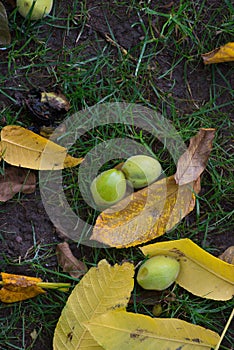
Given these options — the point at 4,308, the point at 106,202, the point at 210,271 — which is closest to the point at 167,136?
the point at 106,202

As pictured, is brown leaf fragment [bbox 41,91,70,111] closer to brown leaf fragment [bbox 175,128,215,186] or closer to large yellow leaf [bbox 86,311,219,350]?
brown leaf fragment [bbox 175,128,215,186]

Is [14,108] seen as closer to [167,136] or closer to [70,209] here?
[70,209]

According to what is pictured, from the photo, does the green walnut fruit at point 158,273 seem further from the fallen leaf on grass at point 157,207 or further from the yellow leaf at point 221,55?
the yellow leaf at point 221,55

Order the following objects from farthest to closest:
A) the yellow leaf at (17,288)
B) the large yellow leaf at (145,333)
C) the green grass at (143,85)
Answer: the green grass at (143,85) → the yellow leaf at (17,288) → the large yellow leaf at (145,333)

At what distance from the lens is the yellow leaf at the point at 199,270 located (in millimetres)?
2180

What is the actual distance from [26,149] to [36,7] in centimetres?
51

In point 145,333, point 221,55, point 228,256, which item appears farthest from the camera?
point 221,55

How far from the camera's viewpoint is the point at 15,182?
2.27 meters

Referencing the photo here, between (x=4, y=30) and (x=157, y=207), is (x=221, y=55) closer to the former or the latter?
(x=157, y=207)

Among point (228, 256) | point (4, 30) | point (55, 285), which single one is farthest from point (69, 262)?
point (4, 30)

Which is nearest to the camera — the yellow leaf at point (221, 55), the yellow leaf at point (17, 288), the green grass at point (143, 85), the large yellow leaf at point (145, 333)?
the large yellow leaf at point (145, 333)

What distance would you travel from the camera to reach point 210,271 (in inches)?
86.2

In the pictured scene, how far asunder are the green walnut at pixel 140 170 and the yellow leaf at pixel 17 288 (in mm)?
473

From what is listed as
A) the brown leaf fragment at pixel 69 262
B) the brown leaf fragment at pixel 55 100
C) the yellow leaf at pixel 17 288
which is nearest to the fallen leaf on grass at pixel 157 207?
the brown leaf fragment at pixel 69 262
